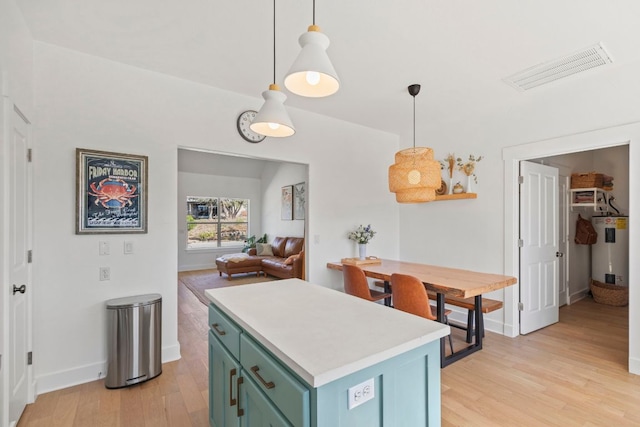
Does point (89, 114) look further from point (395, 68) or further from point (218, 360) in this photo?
point (395, 68)

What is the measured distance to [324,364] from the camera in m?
0.95

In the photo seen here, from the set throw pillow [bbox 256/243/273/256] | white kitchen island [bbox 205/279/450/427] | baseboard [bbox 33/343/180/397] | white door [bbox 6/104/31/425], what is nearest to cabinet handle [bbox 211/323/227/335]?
white kitchen island [bbox 205/279/450/427]

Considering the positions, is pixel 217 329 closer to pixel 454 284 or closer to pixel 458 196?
pixel 454 284

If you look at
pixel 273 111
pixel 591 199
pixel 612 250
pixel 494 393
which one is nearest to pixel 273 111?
pixel 273 111

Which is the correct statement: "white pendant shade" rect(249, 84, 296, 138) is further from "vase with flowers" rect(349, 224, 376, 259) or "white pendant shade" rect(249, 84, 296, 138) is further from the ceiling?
"vase with flowers" rect(349, 224, 376, 259)

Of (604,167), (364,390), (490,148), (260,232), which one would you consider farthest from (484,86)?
(260,232)

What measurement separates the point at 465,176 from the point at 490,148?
44cm

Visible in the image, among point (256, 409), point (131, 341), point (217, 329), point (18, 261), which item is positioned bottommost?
point (131, 341)

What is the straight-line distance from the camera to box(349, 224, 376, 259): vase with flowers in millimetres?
4016

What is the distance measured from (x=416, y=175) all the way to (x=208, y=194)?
662 centimetres

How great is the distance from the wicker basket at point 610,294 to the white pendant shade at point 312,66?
5.53m

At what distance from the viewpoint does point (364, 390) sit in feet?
3.31

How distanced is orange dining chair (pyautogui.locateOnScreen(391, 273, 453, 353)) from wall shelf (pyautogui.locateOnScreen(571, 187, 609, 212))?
337cm

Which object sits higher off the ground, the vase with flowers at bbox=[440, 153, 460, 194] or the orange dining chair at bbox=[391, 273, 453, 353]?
the vase with flowers at bbox=[440, 153, 460, 194]
